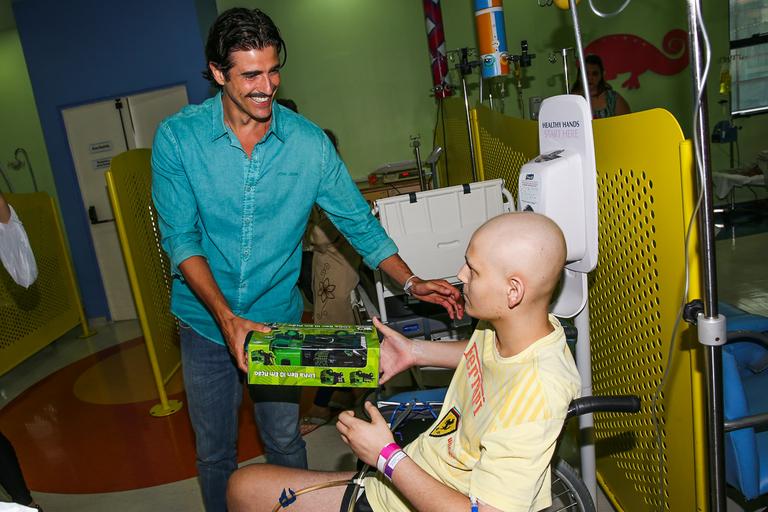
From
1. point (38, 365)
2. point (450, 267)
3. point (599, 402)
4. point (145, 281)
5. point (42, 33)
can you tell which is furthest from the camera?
point (42, 33)

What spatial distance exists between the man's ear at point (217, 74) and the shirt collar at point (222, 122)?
74 millimetres

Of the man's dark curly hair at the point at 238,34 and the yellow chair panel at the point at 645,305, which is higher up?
the man's dark curly hair at the point at 238,34

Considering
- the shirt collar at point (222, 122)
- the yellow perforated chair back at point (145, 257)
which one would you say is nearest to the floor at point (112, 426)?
the yellow perforated chair back at point (145, 257)

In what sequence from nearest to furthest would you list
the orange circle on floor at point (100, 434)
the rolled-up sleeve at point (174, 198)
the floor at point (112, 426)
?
the rolled-up sleeve at point (174, 198) < the floor at point (112, 426) < the orange circle on floor at point (100, 434)

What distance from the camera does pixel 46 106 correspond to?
17.7 ft

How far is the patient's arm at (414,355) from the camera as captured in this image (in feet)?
5.08

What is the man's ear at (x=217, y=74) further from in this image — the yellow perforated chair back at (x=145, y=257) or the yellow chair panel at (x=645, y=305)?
the yellow perforated chair back at (x=145, y=257)

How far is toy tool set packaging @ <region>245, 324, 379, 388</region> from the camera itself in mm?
1377

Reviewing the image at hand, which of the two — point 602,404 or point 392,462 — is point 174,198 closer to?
point 392,462

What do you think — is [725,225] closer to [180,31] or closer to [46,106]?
[180,31]

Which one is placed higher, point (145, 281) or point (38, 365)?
point (145, 281)

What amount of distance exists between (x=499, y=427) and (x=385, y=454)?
0.78 feet

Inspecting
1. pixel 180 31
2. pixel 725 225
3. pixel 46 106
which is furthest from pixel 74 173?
pixel 725 225

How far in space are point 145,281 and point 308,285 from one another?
117cm
